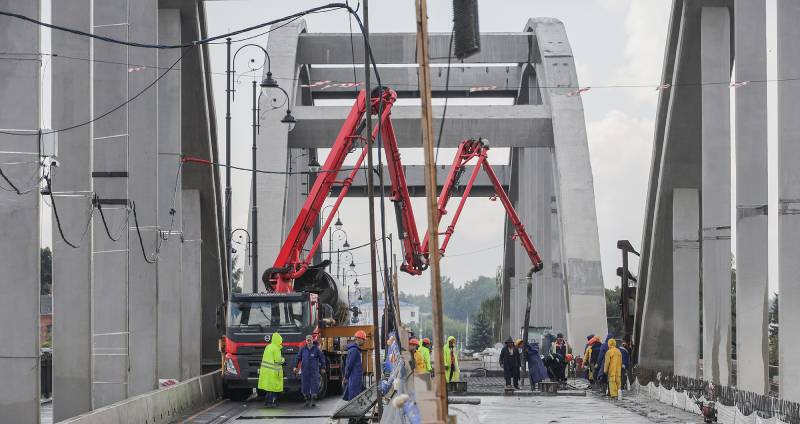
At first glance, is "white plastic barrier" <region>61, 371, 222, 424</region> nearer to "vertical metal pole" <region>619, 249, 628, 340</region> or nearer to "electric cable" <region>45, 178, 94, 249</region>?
"electric cable" <region>45, 178, 94, 249</region>

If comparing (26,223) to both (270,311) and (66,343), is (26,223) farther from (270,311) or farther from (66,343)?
(270,311)

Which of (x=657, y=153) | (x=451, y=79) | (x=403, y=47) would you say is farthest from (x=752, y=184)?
(x=451, y=79)

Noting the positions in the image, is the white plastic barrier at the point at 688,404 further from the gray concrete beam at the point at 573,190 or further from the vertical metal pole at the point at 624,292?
the gray concrete beam at the point at 573,190

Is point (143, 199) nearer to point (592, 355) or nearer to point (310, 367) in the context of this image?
point (310, 367)

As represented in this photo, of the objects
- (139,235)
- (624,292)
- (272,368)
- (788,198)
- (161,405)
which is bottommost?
(161,405)

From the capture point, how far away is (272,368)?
28.5 metres

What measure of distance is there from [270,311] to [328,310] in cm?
395

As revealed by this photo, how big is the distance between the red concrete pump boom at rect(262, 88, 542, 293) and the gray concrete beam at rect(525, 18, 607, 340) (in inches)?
61.7

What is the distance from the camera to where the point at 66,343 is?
22.0 meters

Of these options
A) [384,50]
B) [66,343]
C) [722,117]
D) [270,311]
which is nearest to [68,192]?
[66,343]

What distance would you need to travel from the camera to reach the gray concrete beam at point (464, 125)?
5050cm

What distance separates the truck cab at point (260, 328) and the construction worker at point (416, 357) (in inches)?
119

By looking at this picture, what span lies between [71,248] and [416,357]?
7.34m

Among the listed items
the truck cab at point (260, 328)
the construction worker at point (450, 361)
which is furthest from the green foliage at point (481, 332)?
the truck cab at point (260, 328)
